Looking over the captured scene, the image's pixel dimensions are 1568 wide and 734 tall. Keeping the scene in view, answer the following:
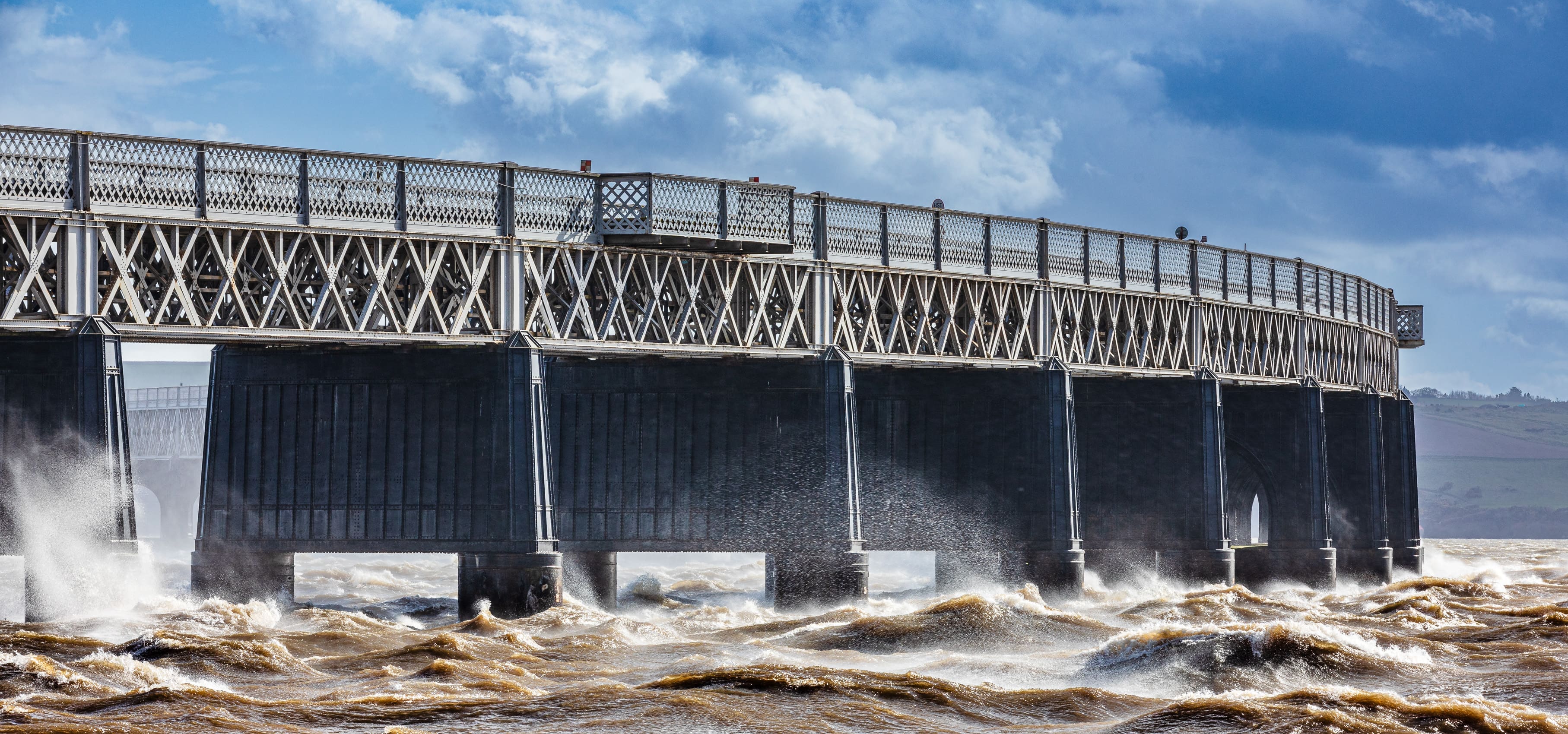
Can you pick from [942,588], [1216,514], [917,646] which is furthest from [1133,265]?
[917,646]

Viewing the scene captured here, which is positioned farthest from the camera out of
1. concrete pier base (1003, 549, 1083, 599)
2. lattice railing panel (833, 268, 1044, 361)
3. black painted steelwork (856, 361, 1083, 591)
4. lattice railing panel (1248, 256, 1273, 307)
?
lattice railing panel (1248, 256, 1273, 307)

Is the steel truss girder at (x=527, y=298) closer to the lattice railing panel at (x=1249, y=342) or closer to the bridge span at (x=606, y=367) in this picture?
the bridge span at (x=606, y=367)

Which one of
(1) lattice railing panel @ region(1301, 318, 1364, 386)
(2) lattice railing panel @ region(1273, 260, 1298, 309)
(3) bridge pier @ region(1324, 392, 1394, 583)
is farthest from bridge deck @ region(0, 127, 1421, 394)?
(3) bridge pier @ region(1324, 392, 1394, 583)

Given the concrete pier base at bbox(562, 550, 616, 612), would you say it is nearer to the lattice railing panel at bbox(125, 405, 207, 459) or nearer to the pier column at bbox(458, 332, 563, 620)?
the pier column at bbox(458, 332, 563, 620)

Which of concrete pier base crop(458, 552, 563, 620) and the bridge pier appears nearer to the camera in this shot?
concrete pier base crop(458, 552, 563, 620)

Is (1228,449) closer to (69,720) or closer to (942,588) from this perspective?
(942,588)

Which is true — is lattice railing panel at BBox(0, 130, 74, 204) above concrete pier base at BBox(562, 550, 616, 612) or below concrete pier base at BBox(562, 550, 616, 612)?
above

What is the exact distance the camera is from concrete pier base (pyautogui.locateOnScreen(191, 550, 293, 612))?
153 ft

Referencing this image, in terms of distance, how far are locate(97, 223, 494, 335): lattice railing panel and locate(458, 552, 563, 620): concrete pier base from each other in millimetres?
5663

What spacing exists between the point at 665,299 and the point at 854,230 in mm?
6658

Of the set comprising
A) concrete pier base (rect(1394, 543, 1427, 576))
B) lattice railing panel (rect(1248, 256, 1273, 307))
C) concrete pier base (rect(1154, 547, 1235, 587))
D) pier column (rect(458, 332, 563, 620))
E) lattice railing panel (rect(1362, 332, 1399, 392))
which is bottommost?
concrete pier base (rect(1394, 543, 1427, 576))

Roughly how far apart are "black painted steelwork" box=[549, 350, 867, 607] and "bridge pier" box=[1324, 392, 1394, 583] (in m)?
36.1

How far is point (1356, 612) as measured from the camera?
49938mm

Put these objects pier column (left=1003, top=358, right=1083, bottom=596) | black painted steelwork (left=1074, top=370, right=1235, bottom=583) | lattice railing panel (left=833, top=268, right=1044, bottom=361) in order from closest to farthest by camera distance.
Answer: lattice railing panel (left=833, top=268, right=1044, bottom=361) → pier column (left=1003, top=358, right=1083, bottom=596) → black painted steelwork (left=1074, top=370, right=1235, bottom=583)
